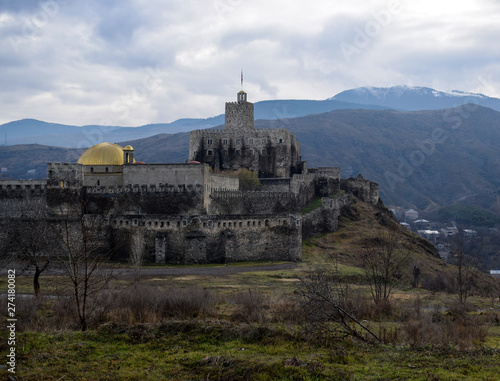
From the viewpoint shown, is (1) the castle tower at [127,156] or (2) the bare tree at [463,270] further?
(1) the castle tower at [127,156]

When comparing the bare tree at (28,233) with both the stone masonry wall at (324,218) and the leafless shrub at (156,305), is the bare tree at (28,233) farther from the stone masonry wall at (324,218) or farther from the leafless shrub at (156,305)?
the stone masonry wall at (324,218)

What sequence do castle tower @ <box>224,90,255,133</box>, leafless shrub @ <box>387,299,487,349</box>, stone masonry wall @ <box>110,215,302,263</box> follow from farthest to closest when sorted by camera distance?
1. castle tower @ <box>224,90,255,133</box>
2. stone masonry wall @ <box>110,215,302,263</box>
3. leafless shrub @ <box>387,299,487,349</box>

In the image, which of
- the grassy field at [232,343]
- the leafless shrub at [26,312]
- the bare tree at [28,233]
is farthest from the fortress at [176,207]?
the grassy field at [232,343]

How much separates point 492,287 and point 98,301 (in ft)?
139

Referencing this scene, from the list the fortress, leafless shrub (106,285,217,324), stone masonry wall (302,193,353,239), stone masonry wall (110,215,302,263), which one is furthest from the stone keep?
leafless shrub (106,285,217,324)

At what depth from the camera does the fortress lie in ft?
187

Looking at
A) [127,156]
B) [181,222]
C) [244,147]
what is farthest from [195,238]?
[244,147]

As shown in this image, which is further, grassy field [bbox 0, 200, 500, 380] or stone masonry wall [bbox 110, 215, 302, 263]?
stone masonry wall [bbox 110, 215, 302, 263]

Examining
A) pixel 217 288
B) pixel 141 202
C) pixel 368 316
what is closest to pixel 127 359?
pixel 368 316

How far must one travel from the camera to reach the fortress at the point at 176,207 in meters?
57.0

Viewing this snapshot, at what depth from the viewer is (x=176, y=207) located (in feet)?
208

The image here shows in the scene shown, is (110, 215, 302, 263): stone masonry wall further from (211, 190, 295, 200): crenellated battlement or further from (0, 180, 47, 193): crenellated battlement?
(211, 190, 295, 200): crenellated battlement

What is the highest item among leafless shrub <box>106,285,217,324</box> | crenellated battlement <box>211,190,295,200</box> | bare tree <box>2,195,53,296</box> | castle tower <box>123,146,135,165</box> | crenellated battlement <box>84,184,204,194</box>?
castle tower <box>123,146,135,165</box>

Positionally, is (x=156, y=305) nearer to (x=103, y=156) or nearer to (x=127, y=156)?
(x=127, y=156)
